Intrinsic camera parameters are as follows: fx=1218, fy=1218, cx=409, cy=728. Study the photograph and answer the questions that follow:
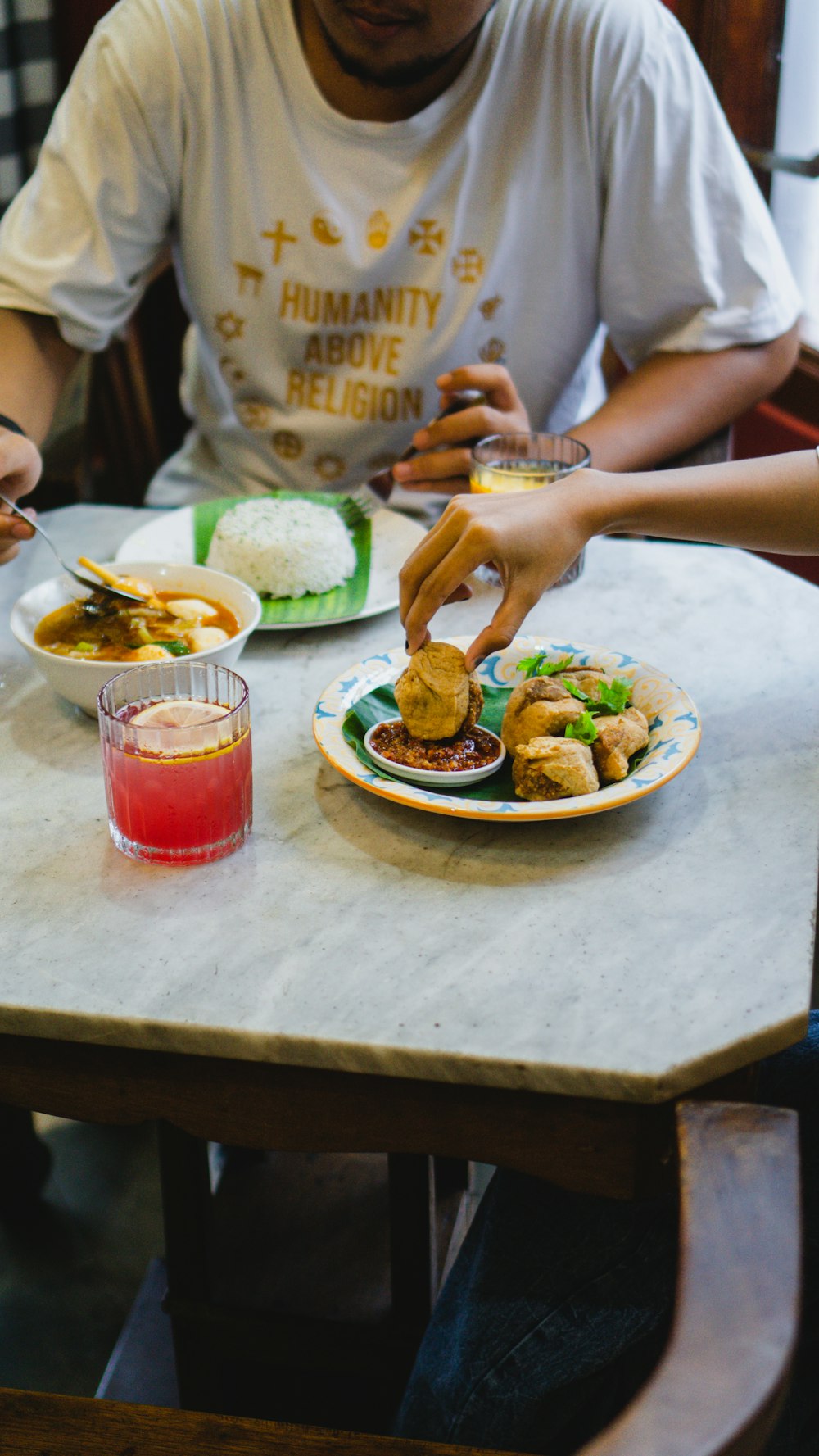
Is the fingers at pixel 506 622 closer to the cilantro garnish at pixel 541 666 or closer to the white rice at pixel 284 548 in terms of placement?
the cilantro garnish at pixel 541 666

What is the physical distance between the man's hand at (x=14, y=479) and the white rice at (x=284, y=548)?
9.8 inches

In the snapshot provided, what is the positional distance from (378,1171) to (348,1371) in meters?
0.57

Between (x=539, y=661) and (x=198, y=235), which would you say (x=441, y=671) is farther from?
(x=198, y=235)

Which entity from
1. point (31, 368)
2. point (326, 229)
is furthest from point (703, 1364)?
point (326, 229)

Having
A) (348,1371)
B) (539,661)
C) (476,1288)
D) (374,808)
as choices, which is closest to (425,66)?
(539,661)

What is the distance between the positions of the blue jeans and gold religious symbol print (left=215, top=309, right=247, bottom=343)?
4.92 feet

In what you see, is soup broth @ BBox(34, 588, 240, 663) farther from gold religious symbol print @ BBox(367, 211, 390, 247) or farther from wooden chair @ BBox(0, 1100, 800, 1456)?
gold religious symbol print @ BBox(367, 211, 390, 247)

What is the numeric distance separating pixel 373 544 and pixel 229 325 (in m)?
0.62

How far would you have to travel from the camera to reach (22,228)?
185 centimetres

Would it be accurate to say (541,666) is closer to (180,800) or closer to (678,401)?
(180,800)

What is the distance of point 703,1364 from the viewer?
2.05 feet

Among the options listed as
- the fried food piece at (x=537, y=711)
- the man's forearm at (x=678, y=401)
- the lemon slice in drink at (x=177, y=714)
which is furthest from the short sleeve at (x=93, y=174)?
the fried food piece at (x=537, y=711)

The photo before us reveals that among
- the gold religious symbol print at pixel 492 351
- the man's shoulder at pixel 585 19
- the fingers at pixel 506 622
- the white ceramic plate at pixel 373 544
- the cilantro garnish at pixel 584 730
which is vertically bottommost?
the white ceramic plate at pixel 373 544

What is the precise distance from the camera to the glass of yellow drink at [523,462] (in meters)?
1.53
